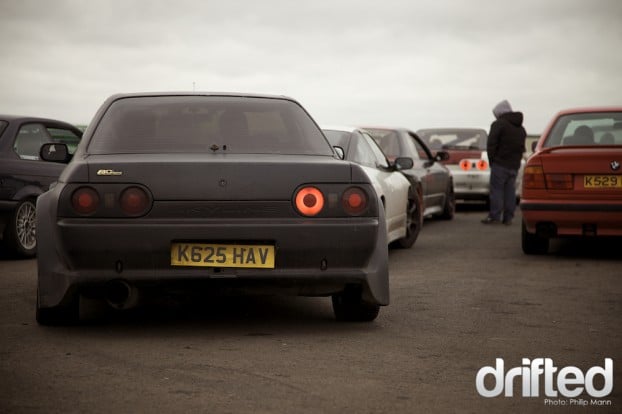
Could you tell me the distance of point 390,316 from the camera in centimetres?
745

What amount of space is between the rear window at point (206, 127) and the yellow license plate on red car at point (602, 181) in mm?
4823

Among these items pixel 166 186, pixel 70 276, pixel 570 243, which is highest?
pixel 166 186

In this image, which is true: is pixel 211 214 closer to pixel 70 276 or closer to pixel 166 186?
pixel 166 186

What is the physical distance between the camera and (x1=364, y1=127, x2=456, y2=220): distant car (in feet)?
48.8

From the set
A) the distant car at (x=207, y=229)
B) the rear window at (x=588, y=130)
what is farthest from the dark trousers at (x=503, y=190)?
the distant car at (x=207, y=229)

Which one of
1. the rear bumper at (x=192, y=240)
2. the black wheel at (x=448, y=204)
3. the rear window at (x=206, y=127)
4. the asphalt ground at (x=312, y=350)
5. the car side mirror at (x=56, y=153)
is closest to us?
the asphalt ground at (x=312, y=350)

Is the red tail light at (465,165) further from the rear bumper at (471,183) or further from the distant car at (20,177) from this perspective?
the distant car at (20,177)

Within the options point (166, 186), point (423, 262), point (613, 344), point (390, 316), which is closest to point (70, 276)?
point (166, 186)

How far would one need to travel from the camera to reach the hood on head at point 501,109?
1712cm

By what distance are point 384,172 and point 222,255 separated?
5.30 metres

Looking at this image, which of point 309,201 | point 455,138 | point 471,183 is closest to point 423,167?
point 471,183

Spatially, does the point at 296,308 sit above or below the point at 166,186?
below

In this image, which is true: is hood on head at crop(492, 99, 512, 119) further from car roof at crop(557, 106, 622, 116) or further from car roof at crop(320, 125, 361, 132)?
car roof at crop(320, 125, 361, 132)

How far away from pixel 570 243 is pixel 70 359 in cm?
930
